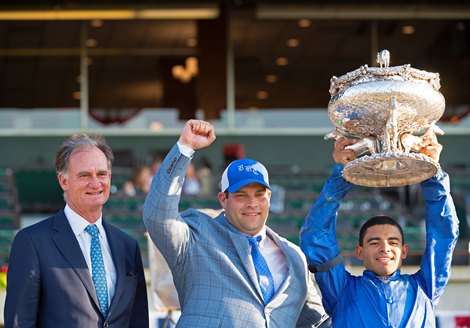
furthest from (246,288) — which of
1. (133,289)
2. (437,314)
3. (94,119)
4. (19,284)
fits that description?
(94,119)

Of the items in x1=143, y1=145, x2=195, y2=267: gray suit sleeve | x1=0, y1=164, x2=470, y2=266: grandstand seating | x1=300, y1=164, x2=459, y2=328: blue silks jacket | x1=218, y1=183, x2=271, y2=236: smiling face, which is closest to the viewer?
x1=143, y1=145, x2=195, y2=267: gray suit sleeve

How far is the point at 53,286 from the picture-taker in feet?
14.0

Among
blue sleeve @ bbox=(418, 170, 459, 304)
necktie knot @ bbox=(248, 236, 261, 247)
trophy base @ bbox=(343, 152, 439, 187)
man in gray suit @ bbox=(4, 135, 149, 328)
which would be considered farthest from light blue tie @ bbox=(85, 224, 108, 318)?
blue sleeve @ bbox=(418, 170, 459, 304)

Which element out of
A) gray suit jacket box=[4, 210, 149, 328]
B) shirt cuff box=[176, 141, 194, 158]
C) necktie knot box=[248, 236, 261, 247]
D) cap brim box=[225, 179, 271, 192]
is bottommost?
gray suit jacket box=[4, 210, 149, 328]

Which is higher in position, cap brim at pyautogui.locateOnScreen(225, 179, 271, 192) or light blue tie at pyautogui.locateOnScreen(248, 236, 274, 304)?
cap brim at pyautogui.locateOnScreen(225, 179, 271, 192)

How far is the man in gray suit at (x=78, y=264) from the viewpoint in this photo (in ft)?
13.9

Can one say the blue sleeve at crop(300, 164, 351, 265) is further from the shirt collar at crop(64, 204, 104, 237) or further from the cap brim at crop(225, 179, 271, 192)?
the shirt collar at crop(64, 204, 104, 237)

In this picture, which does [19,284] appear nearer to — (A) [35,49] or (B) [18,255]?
(B) [18,255]

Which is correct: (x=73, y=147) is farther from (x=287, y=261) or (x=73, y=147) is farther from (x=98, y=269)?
(x=287, y=261)

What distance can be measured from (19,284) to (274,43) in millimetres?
15264

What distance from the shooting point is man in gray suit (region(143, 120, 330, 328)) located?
171 inches

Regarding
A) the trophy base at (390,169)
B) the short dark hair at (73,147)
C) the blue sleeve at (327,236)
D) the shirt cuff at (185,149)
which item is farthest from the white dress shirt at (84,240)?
the trophy base at (390,169)

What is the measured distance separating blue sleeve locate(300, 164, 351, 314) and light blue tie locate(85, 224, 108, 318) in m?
0.91

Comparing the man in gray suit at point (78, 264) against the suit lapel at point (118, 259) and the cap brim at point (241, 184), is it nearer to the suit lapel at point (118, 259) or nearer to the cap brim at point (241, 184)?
the suit lapel at point (118, 259)
